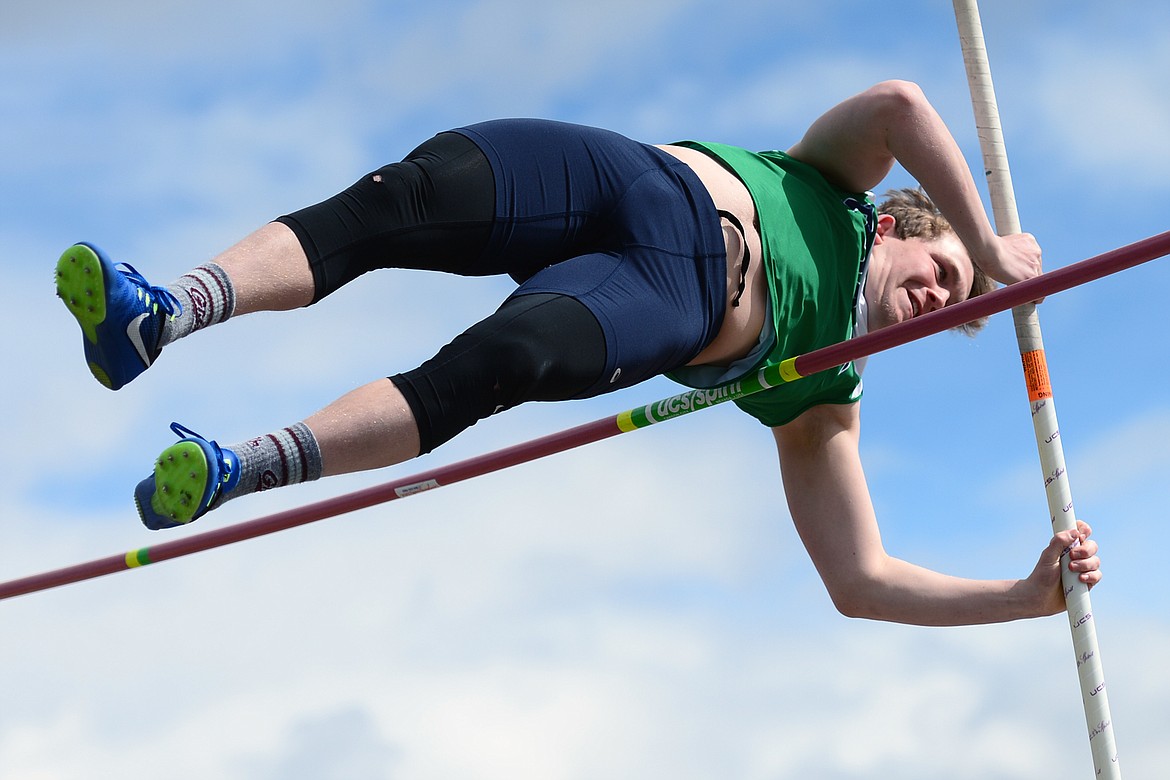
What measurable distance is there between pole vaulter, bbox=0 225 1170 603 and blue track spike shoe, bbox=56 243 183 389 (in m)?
1.03

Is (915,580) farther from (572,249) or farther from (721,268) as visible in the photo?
(572,249)

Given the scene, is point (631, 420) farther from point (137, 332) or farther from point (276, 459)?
point (137, 332)

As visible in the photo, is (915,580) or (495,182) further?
(915,580)

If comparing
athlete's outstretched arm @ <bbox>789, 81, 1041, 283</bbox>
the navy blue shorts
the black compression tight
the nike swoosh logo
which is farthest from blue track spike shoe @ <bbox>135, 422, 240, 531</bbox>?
athlete's outstretched arm @ <bbox>789, 81, 1041, 283</bbox>

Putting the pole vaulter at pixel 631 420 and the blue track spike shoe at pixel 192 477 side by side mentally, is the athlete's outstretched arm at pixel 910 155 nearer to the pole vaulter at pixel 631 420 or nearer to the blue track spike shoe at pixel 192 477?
the pole vaulter at pixel 631 420

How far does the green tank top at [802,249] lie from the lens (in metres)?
3.04

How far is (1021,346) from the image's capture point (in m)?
3.64

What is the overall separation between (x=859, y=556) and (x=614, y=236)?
4.15 ft

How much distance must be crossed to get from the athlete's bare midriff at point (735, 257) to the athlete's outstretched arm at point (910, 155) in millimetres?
296

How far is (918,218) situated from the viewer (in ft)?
11.7

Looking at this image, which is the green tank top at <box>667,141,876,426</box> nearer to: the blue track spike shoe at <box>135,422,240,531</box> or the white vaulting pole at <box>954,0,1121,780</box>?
the white vaulting pole at <box>954,0,1121,780</box>

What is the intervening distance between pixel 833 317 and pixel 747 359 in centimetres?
27

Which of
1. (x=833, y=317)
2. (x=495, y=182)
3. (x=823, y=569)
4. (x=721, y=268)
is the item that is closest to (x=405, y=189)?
(x=495, y=182)

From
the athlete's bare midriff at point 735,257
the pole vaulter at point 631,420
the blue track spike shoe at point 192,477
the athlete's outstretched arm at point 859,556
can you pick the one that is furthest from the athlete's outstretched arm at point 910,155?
the blue track spike shoe at point 192,477
